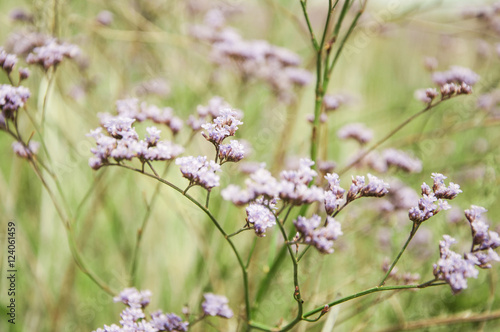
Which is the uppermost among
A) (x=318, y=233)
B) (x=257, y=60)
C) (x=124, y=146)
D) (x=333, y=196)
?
(x=257, y=60)

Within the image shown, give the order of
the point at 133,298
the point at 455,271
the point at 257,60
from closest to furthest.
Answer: the point at 455,271
the point at 133,298
the point at 257,60

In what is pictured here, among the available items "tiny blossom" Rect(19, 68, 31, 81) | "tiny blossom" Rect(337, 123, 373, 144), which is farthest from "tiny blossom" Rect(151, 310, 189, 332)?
"tiny blossom" Rect(337, 123, 373, 144)

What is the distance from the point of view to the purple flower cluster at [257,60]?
2312 millimetres

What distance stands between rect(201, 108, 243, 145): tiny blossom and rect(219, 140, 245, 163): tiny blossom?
0.09 feet

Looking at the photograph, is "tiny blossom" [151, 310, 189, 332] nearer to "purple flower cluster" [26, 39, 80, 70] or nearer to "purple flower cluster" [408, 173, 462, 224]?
"purple flower cluster" [408, 173, 462, 224]

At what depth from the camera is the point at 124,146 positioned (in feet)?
3.73

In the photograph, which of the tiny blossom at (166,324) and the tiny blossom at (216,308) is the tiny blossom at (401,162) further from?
the tiny blossom at (166,324)

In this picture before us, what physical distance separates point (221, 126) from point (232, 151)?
0.25 ft

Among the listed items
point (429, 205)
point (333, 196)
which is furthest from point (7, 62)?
point (429, 205)

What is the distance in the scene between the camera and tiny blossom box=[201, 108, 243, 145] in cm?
115

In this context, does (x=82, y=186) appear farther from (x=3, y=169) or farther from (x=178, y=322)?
(x=178, y=322)

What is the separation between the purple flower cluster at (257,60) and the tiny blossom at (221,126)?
1.18 meters

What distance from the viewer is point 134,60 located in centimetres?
332

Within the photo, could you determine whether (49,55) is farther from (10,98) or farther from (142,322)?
(142,322)
